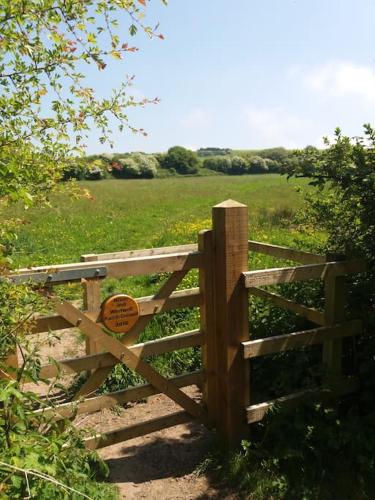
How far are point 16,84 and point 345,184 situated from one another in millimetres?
2717

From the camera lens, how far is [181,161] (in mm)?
90625

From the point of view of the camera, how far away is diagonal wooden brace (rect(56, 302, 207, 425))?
10.9 ft

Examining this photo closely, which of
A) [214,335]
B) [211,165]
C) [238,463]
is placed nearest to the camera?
[238,463]

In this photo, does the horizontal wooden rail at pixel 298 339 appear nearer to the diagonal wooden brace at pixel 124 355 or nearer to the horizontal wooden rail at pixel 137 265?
the diagonal wooden brace at pixel 124 355

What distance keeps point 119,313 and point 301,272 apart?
1.59 meters

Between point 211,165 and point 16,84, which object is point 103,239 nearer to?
point 16,84

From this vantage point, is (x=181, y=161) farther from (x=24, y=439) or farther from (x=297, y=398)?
(x=24, y=439)

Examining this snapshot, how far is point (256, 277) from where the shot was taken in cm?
380

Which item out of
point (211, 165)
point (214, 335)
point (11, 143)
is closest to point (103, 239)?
point (214, 335)

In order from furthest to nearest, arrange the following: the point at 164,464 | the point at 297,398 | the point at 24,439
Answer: the point at 297,398 → the point at 164,464 → the point at 24,439

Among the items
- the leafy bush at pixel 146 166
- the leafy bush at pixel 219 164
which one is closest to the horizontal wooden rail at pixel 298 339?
the leafy bush at pixel 146 166

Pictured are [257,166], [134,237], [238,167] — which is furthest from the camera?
[238,167]

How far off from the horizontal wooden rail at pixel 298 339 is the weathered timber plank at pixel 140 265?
0.82m

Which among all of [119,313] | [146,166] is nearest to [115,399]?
[119,313]
